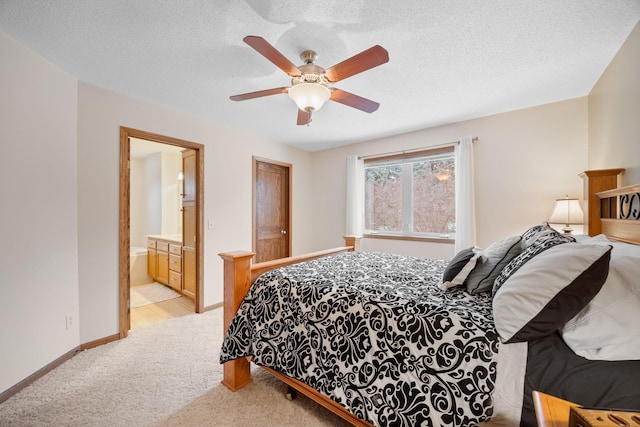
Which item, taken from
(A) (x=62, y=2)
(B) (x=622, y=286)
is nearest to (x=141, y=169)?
(A) (x=62, y=2)

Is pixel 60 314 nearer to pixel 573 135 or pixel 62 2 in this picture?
pixel 62 2

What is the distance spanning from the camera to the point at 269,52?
1.50 metres

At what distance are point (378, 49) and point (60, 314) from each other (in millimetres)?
3131

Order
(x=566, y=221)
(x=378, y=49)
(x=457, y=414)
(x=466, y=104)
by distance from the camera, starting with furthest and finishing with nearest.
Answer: (x=466, y=104), (x=566, y=221), (x=378, y=49), (x=457, y=414)

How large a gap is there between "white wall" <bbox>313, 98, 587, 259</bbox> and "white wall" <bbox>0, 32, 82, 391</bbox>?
3903 millimetres

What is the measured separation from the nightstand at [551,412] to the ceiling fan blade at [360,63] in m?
1.60

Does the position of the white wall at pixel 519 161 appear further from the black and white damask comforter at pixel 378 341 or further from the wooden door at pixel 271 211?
the wooden door at pixel 271 211

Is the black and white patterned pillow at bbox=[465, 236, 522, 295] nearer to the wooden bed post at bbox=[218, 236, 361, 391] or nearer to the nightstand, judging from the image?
the nightstand

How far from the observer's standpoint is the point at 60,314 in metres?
2.13

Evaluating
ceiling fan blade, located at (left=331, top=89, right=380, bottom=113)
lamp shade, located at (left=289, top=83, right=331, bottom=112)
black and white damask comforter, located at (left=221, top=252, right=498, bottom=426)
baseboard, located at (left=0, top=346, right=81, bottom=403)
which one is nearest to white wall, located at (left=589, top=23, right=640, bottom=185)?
black and white damask comforter, located at (left=221, top=252, right=498, bottom=426)

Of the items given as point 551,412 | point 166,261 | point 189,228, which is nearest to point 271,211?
point 189,228

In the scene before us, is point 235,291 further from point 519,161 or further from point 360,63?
point 519,161

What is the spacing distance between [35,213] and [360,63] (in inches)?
103

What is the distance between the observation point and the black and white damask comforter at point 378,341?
1.06 meters
